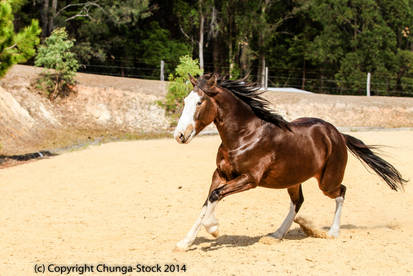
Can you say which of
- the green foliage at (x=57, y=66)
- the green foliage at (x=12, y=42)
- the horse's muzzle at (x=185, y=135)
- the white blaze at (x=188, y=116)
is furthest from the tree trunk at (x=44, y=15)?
the horse's muzzle at (x=185, y=135)

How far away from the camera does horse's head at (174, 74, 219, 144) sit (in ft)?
18.9

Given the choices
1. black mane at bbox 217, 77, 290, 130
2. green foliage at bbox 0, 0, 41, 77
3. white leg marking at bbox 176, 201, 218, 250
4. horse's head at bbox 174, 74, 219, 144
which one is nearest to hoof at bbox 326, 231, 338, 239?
black mane at bbox 217, 77, 290, 130

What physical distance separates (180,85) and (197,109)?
1595 centimetres

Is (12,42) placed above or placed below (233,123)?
above

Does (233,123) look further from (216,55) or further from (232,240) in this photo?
(216,55)

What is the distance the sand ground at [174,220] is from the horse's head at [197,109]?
141cm

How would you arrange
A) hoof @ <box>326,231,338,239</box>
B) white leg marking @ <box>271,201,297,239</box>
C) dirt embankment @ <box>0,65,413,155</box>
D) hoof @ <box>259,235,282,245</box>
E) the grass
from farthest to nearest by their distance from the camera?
1. dirt embankment @ <box>0,65,413,155</box>
2. the grass
3. hoof @ <box>326,231,338,239</box>
4. white leg marking @ <box>271,201,297,239</box>
5. hoof @ <box>259,235,282,245</box>

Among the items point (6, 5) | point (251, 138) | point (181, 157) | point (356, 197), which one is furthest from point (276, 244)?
point (6, 5)

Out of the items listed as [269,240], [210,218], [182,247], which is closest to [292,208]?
[269,240]

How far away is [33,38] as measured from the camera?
15031 mm

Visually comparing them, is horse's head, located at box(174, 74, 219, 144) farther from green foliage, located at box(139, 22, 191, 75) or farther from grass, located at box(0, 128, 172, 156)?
green foliage, located at box(139, 22, 191, 75)

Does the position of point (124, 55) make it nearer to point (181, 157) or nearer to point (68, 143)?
point (68, 143)

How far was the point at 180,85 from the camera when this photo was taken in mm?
21734

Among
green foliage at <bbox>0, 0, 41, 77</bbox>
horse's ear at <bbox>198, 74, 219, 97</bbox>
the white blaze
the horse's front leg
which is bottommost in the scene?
the horse's front leg
